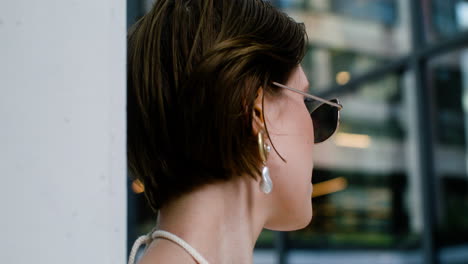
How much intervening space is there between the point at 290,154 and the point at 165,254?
1.13ft

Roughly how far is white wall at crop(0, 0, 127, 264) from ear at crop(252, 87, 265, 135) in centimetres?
57

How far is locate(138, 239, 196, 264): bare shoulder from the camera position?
925mm

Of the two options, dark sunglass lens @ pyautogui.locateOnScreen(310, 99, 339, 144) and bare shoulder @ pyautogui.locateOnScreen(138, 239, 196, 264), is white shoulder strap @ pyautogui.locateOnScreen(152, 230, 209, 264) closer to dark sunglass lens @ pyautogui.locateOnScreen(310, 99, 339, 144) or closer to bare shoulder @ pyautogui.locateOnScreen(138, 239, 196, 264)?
bare shoulder @ pyautogui.locateOnScreen(138, 239, 196, 264)

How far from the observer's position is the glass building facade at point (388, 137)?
4.08 metres

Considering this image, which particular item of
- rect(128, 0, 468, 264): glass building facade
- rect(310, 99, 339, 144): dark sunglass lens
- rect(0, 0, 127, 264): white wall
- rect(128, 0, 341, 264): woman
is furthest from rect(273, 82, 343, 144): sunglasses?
rect(128, 0, 468, 264): glass building facade

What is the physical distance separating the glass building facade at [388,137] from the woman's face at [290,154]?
9.90ft

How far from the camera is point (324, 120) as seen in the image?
1.37 metres

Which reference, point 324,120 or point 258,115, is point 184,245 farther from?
point 324,120

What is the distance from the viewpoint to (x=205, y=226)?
100 centimetres

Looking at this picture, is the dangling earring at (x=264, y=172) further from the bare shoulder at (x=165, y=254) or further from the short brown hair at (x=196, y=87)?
the bare shoulder at (x=165, y=254)

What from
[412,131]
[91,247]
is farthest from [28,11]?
[412,131]

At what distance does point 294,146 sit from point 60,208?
747 millimetres

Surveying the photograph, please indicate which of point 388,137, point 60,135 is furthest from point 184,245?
point 388,137

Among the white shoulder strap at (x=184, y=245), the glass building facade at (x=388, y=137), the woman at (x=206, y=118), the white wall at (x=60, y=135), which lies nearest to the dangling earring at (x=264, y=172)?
the woman at (x=206, y=118)
